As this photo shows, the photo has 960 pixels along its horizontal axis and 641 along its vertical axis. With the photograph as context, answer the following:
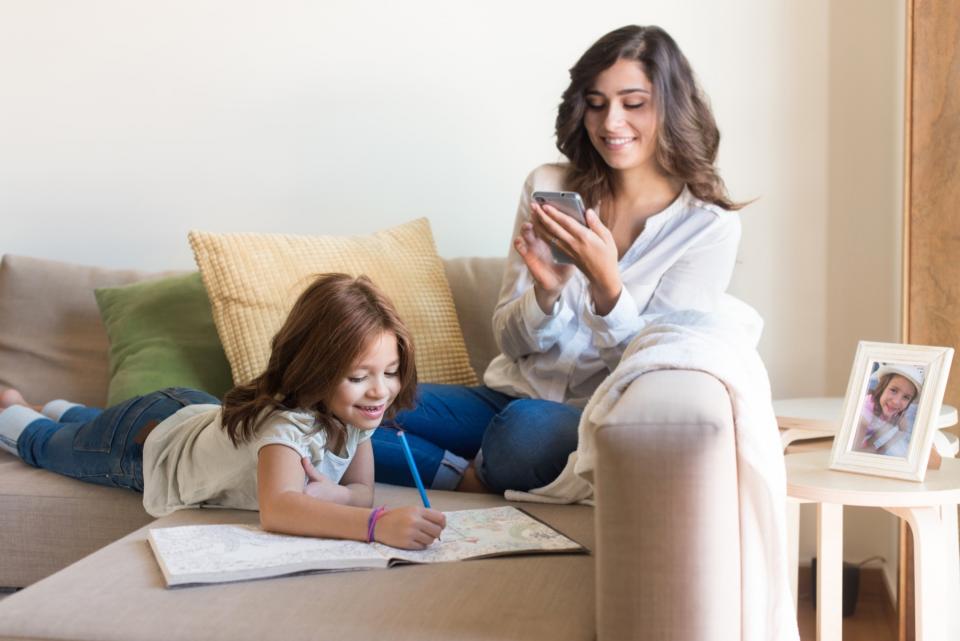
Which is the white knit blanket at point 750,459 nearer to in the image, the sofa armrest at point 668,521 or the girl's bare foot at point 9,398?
the sofa armrest at point 668,521

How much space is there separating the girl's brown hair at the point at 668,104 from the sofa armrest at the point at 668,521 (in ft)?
3.13

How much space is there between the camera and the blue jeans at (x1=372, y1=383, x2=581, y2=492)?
5.40 feet

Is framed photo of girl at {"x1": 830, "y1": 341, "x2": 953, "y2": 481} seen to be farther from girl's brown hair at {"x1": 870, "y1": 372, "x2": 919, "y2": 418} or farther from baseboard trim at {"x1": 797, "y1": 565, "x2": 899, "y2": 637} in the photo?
baseboard trim at {"x1": 797, "y1": 565, "x2": 899, "y2": 637}

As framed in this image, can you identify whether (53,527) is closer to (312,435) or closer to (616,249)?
(312,435)

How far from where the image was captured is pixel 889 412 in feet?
5.18

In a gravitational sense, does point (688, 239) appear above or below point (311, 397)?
above

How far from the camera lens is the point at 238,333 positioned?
2000 millimetres

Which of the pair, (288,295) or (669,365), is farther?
(288,295)

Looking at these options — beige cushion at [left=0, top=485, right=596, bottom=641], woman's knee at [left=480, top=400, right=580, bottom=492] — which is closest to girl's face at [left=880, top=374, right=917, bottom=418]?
woman's knee at [left=480, top=400, right=580, bottom=492]

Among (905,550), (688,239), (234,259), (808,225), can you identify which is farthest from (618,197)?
(905,550)

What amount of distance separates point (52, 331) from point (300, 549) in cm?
123

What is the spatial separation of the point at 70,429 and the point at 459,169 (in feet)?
3.48

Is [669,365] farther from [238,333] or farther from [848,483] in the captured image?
[238,333]

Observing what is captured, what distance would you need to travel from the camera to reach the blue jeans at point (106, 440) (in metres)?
1.76
